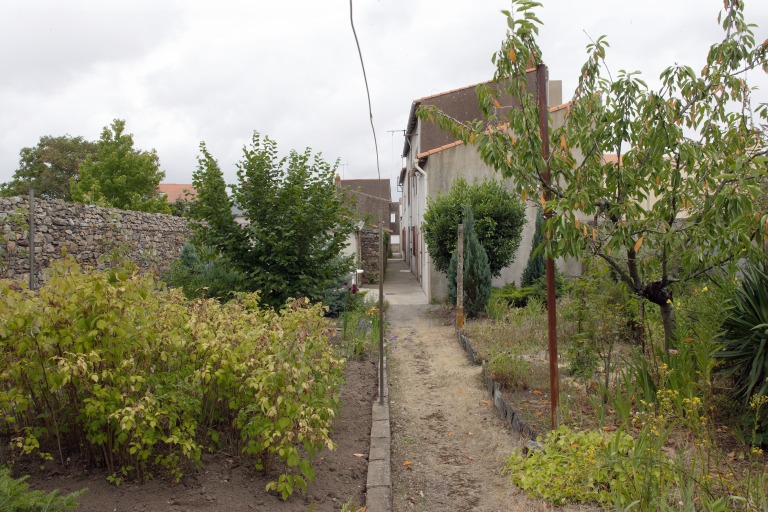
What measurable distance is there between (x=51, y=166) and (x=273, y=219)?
36.2 m

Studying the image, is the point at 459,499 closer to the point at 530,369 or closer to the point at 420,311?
the point at 530,369

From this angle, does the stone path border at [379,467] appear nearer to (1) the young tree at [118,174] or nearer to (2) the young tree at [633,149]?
(2) the young tree at [633,149]

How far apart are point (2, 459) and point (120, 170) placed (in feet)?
87.5

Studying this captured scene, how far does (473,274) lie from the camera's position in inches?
496

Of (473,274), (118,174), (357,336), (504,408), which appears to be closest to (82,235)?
(357,336)

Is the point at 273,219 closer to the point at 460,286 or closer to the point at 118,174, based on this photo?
the point at 460,286

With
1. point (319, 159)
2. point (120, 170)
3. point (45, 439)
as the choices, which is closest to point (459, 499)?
point (45, 439)

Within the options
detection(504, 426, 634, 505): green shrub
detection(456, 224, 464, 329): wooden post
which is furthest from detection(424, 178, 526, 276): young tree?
detection(504, 426, 634, 505): green shrub

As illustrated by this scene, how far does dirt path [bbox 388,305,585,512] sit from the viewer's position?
436cm

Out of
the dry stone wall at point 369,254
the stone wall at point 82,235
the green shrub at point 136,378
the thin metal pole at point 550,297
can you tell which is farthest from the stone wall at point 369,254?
the green shrub at point 136,378

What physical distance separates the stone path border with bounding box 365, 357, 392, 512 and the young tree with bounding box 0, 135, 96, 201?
37.7m

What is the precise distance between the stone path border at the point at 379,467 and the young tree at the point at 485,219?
8.40 meters

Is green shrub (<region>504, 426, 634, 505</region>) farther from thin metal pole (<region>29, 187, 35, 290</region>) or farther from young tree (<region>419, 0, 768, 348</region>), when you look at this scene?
thin metal pole (<region>29, 187, 35, 290</region>)

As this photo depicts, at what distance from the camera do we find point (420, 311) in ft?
49.3
